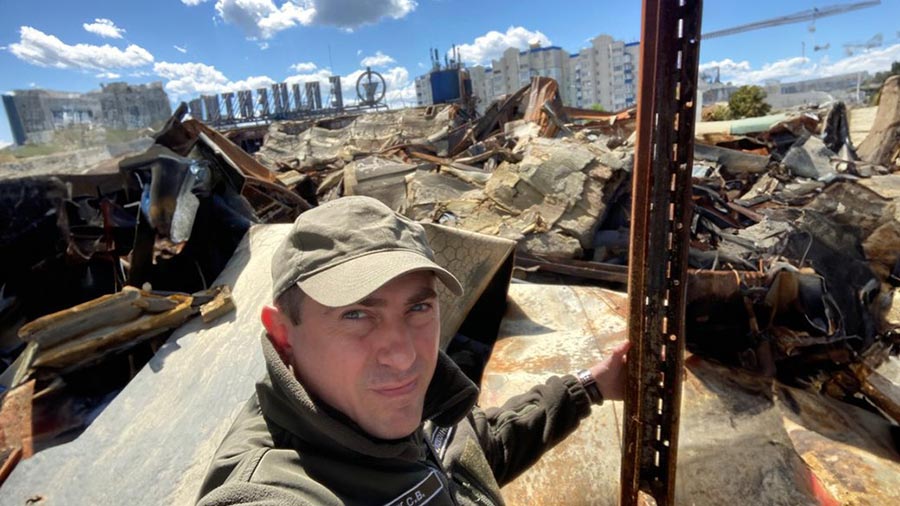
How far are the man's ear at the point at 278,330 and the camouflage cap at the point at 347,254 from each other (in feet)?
0.20

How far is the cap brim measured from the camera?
938 mm

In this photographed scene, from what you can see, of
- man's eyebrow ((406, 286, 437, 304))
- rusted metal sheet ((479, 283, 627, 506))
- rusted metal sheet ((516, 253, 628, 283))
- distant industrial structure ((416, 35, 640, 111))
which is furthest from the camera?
distant industrial structure ((416, 35, 640, 111))

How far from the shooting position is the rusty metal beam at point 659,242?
1.21 meters

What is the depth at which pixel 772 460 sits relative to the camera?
1.85 meters

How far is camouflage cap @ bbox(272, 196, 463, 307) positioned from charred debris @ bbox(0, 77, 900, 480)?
185 centimetres

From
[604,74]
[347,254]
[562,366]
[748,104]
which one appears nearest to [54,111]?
[562,366]

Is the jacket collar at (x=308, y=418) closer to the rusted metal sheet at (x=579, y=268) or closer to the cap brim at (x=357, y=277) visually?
the cap brim at (x=357, y=277)

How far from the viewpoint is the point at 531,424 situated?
68.2 inches

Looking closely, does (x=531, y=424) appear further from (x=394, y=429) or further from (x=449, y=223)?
(x=449, y=223)

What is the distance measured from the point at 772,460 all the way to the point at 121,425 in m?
2.90

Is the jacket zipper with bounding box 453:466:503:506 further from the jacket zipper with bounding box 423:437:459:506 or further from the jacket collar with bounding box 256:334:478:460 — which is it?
the jacket collar with bounding box 256:334:478:460

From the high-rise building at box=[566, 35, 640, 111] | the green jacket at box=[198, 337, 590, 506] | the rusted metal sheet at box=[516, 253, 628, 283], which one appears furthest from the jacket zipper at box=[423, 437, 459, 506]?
the high-rise building at box=[566, 35, 640, 111]

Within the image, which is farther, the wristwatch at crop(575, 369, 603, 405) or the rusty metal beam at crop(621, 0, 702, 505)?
the wristwatch at crop(575, 369, 603, 405)

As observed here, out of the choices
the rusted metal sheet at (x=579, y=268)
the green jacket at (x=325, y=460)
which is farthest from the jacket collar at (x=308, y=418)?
the rusted metal sheet at (x=579, y=268)
